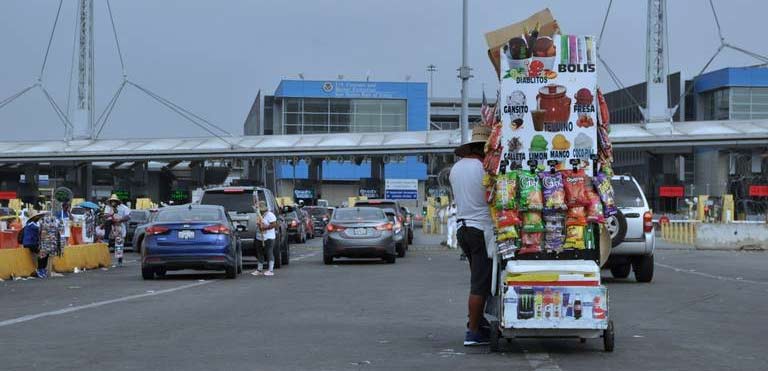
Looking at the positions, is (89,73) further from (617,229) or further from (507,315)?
(507,315)

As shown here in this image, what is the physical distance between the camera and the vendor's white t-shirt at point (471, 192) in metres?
10.1

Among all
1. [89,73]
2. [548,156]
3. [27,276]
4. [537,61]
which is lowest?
[27,276]

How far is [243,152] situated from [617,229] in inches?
2316

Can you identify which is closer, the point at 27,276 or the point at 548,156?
the point at 548,156

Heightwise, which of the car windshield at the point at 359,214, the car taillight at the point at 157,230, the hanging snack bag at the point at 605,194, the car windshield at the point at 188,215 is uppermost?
the hanging snack bag at the point at 605,194

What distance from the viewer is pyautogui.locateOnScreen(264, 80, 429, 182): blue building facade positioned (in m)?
114

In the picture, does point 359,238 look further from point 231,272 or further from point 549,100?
point 549,100

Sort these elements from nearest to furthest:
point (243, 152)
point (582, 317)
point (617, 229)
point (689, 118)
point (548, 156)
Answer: point (582, 317) < point (548, 156) < point (617, 229) < point (243, 152) < point (689, 118)

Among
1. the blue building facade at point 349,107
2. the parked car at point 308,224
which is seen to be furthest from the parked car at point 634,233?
the blue building facade at point 349,107

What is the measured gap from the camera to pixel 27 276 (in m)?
24.0

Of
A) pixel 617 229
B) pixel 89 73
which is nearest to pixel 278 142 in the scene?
pixel 89 73

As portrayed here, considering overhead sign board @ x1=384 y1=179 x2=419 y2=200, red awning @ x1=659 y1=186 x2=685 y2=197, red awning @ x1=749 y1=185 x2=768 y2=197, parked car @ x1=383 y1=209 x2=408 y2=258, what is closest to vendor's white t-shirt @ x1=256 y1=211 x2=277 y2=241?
parked car @ x1=383 y1=209 x2=408 y2=258

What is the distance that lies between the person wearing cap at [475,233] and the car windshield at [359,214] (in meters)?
18.3

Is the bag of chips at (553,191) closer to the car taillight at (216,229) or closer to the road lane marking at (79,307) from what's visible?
the road lane marking at (79,307)
